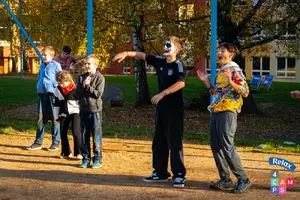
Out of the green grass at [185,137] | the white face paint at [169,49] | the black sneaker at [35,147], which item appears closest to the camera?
the white face paint at [169,49]

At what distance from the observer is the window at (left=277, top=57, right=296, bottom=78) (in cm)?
5394

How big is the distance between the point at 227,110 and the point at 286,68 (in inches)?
Answer: 1908

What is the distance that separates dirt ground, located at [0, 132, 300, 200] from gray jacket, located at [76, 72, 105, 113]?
0.97m

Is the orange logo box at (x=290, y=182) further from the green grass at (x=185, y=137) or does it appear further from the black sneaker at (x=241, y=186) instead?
the green grass at (x=185, y=137)

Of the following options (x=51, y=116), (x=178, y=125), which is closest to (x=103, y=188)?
Result: (x=178, y=125)

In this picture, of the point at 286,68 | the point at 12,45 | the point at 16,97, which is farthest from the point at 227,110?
the point at 286,68

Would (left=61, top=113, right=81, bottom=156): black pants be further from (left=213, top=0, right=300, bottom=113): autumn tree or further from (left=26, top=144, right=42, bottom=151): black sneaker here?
(left=213, top=0, right=300, bottom=113): autumn tree

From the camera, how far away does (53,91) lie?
34.8 ft

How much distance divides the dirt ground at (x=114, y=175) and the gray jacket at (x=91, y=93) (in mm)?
969

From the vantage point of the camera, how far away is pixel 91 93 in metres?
8.87

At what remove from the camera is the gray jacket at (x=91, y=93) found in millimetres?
8867

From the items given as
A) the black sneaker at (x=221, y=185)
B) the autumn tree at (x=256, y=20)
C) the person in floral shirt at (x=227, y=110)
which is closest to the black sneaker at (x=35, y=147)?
the black sneaker at (x=221, y=185)

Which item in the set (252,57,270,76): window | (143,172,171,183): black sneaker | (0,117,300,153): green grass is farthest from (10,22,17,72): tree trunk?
(143,172,171,183): black sneaker

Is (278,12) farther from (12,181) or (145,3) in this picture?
(12,181)
